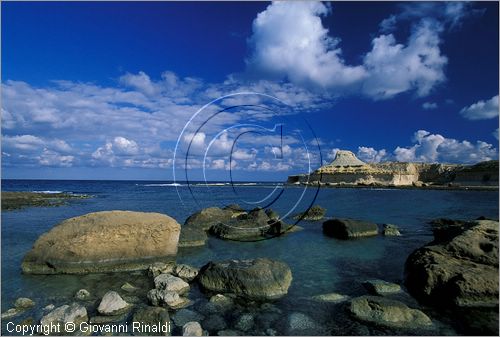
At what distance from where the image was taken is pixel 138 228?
15.5 m

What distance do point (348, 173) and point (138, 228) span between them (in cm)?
14462

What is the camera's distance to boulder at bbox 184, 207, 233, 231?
25.4m

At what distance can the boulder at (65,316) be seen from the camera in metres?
9.11

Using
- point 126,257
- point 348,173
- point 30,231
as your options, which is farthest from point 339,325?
point 348,173

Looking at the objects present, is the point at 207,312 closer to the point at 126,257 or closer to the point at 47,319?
the point at 47,319

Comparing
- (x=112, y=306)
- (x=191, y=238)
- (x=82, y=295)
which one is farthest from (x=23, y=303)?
(x=191, y=238)

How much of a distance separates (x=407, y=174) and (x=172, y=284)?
148834 millimetres

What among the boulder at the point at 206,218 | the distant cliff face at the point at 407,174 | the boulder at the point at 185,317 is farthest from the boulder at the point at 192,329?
the distant cliff face at the point at 407,174

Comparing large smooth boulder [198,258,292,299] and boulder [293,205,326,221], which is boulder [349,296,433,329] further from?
boulder [293,205,326,221]

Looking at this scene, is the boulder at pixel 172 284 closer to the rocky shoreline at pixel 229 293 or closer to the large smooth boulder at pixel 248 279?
the rocky shoreline at pixel 229 293

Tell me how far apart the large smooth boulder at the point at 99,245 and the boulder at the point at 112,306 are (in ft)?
15.0

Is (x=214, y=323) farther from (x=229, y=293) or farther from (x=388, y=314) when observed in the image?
(x=388, y=314)

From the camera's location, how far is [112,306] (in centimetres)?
994

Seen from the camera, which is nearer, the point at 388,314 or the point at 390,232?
the point at 388,314
